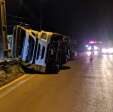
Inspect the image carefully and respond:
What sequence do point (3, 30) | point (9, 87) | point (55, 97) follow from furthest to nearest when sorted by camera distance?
1. point (3, 30)
2. point (9, 87)
3. point (55, 97)

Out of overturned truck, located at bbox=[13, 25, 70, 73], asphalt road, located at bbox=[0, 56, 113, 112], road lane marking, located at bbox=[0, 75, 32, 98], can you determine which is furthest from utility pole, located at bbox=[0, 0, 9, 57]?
asphalt road, located at bbox=[0, 56, 113, 112]

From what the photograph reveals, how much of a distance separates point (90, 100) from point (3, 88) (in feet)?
14.3

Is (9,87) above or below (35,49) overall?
below

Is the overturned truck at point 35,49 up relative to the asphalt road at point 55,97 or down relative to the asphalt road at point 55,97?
up

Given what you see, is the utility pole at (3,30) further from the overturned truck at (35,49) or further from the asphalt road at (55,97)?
the asphalt road at (55,97)

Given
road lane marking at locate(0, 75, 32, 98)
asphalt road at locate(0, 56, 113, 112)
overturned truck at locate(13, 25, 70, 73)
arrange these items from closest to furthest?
asphalt road at locate(0, 56, 113, 112)
road lane marking at locate(0, 75, 32, 98)
overturned truck at locate(13, 25, 70, 73)

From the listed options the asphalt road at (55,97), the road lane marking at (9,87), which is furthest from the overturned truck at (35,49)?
the asphalt road at (55,97)

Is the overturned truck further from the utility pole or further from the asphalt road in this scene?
the asphalt road

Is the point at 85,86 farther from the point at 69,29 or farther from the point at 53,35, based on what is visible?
the point at 69,29

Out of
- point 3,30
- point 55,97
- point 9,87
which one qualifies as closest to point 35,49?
point 3,30

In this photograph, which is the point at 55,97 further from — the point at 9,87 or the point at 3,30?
the point at 3,30

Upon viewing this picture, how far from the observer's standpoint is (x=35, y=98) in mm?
12539

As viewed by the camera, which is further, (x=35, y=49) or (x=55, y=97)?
(x=35, y=49)

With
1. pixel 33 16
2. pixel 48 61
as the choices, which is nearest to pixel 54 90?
pixel 48 61
